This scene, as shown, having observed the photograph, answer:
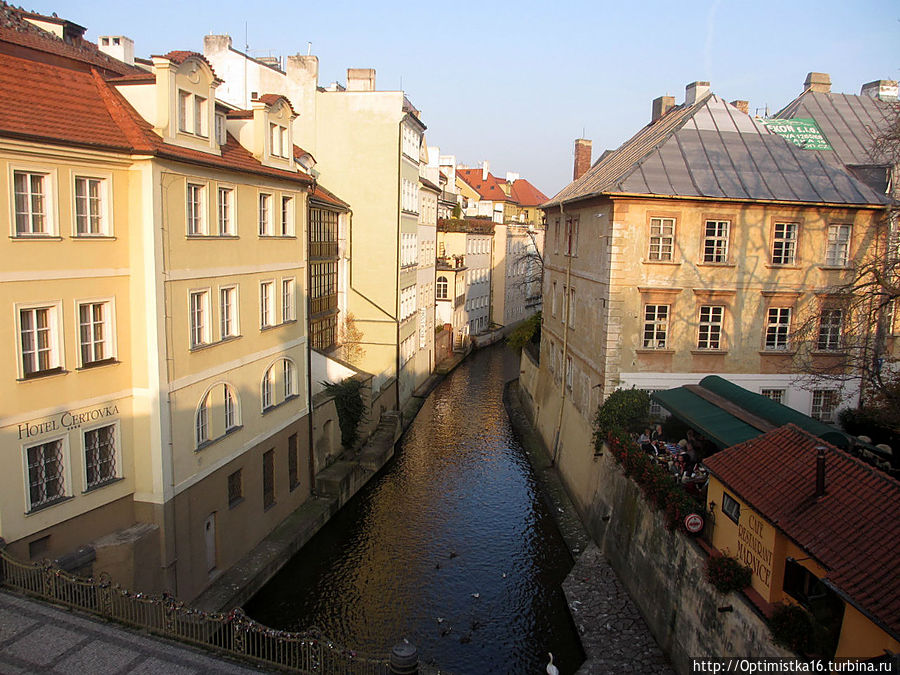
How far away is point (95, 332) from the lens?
1373 centimetres

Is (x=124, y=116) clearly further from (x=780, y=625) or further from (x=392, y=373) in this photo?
(x=392, y=373)

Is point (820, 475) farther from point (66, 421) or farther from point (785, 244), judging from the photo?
point (66, 421)

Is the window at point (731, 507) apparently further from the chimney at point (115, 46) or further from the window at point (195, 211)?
the chimney at point (115, 46)

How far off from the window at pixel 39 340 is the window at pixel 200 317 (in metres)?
3.24

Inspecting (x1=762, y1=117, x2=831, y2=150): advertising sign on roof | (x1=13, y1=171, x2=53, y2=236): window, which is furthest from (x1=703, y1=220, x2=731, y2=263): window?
(x1=13, y1=171, x2=53, y2=236): window

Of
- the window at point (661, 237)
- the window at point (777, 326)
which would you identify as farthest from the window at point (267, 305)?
the window at point (777, 326)

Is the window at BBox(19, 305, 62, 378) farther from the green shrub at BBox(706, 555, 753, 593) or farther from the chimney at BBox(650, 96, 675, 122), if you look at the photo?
the chimney at BBox(650, 96, 675, 122)

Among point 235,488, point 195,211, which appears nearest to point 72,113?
point 195,211

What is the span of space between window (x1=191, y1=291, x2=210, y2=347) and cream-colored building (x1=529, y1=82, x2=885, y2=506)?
38.6 feet

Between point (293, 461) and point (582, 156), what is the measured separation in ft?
95.6

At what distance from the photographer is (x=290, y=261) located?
68.3ft

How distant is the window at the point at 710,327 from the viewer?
2158 cm

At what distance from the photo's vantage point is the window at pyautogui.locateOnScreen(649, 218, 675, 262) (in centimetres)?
2109

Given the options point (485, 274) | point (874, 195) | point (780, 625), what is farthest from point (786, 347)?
point (485, 274)
